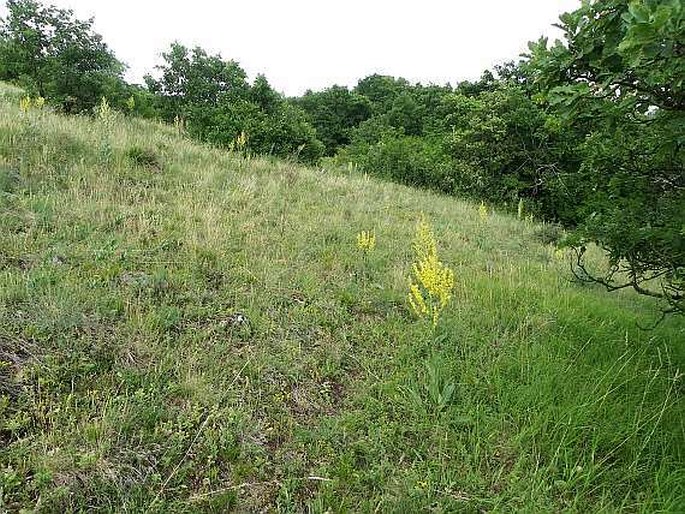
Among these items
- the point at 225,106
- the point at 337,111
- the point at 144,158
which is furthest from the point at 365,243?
the point at 337,111

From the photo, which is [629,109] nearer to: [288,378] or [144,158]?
[288,378]

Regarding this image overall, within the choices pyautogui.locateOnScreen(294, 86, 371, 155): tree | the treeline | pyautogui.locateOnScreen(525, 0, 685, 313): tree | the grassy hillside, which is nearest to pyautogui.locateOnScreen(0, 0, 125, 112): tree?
the treeline

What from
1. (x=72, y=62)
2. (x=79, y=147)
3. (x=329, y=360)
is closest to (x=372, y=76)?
(x=72, y=62)

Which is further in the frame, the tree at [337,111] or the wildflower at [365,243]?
the tree at [337,111]

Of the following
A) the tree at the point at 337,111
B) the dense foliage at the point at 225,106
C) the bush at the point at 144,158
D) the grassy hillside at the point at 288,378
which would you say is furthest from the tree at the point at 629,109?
the tree at the point at 337,111

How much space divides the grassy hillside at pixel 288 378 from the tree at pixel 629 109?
828mm

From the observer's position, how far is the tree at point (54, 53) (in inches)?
327

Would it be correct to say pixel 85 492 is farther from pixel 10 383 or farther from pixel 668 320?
pixel 668 320

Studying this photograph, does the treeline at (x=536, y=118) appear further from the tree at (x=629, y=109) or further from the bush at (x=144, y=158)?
the bush at (x=144, y=158)

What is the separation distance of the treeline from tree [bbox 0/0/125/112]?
19 mm

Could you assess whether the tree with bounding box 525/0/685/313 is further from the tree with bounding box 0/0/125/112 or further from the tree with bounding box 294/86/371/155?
the tree with bounding box 294/86/371/155

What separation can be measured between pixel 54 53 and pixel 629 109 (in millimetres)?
9635

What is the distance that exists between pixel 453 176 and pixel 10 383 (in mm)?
12097

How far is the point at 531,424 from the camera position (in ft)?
8.24
